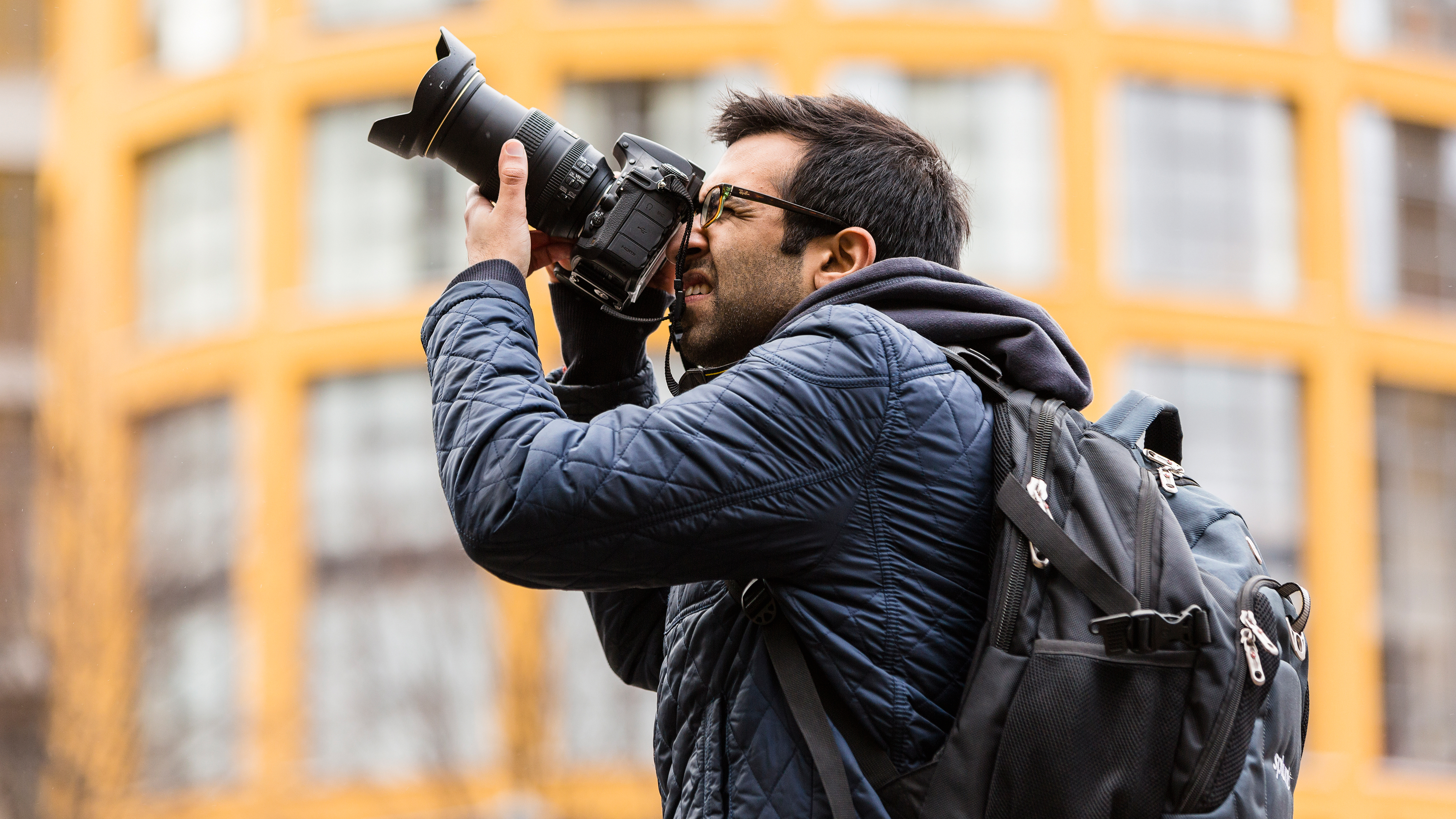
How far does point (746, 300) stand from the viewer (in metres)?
2.80

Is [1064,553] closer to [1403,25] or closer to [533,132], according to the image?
[533,132]

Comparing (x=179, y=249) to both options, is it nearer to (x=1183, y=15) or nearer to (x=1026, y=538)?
(x=1183, y=15)

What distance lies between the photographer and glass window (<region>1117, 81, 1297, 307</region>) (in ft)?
67.3

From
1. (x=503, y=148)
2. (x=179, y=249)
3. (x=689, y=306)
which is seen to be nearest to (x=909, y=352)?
(x=689, y=306)

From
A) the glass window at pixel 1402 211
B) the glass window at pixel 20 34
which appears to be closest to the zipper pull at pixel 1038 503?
the glass window at pixel 1402 211

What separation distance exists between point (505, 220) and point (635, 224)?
0.26 m

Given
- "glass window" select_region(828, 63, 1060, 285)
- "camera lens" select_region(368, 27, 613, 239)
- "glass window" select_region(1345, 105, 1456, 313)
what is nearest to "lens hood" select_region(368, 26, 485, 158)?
"camera lens" select_region(368, 27, 613, 239)

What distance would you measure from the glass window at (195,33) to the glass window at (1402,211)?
13193mm

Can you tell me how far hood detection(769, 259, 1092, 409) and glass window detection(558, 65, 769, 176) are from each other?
57.9 feet

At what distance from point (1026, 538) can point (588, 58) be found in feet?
62.6

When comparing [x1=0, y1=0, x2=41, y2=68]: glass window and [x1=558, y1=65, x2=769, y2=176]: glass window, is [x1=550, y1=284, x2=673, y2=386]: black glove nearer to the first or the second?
[x1=558, y1=65, x2=769, y2=176]: glass window

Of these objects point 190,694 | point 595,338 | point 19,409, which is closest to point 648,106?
point 190,694

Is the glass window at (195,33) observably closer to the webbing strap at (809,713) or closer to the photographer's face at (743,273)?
the photographer's face at (743,273)

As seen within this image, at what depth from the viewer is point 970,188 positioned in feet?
10.3
